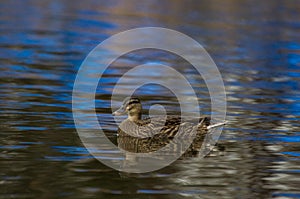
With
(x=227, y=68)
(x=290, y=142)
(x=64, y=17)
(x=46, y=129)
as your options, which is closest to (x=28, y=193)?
(x=46, y=129)

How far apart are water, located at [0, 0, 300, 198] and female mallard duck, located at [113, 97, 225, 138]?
26 centimetres

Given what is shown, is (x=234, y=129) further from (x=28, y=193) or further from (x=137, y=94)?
(x=28, y=193)

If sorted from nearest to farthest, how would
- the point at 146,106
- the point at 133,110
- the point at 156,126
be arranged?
the point at 156,126, the point at 133,110, the point at 146,106

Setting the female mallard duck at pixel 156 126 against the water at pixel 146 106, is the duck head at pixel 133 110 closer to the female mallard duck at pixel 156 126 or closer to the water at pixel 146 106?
the female mallard duck at pixel 156 126

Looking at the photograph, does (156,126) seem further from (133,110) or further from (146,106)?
(146,106)

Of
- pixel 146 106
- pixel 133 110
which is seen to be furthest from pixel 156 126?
pixel 146 106

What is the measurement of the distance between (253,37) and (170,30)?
7.84ft

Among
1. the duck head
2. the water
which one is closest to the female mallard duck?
the duck head

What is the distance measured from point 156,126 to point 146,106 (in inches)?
94.0

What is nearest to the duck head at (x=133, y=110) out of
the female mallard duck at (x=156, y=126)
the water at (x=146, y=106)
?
the female mallard duck at (x=156, y=126)

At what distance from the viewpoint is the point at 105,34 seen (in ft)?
74.9

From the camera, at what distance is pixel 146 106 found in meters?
12.2

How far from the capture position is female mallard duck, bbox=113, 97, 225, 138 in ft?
32.0

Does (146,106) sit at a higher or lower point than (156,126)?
higher
